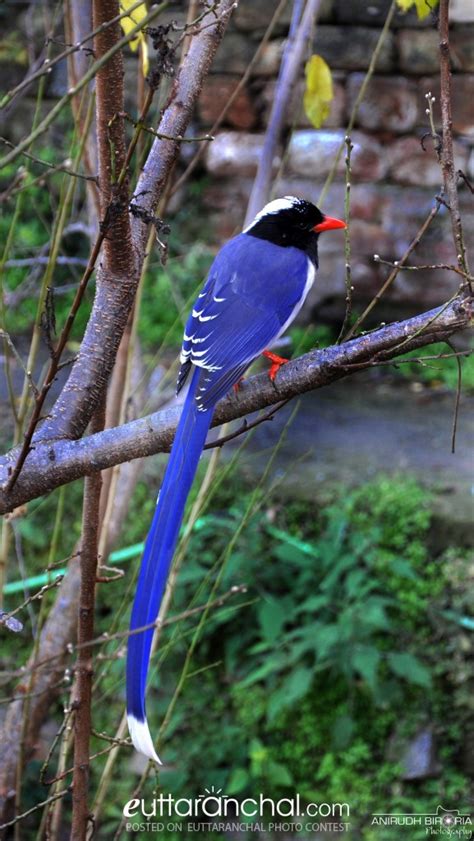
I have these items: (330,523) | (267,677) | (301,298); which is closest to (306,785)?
(267,677)

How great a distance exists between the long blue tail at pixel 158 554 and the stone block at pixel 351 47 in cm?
353

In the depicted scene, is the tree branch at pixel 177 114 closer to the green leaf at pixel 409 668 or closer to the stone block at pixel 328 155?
the green leaf at pixel 409 668

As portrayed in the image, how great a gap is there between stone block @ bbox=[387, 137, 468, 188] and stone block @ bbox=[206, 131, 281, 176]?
68 centimetres

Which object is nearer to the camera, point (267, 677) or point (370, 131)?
point (267, 677)

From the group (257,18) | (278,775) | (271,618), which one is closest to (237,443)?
(271,618)

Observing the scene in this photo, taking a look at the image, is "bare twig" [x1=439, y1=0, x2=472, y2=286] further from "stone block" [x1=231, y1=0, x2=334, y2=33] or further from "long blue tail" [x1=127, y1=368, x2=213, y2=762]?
"stone block" [x1=231, y1=0, x2=334, y2=33]

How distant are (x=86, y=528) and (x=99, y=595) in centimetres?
259

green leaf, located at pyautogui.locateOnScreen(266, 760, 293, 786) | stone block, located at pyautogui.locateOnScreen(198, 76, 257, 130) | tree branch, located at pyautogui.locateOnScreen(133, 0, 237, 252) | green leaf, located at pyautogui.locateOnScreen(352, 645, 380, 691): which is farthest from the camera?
stone block, located at pyautogui.locateOnScreen(198, 76, 257, 130)

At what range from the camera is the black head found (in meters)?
2.79

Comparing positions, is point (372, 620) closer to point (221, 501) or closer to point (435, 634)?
point (435, 634)

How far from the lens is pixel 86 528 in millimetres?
1746

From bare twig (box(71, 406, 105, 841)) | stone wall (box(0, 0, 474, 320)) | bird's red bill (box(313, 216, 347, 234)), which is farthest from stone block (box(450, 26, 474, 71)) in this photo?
bare twig (box(71, 406, 105, 841))

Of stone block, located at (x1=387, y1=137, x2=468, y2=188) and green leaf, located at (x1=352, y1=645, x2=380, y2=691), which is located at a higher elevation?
stone block, located at (x1=387, y1=137, x2=468, y2=188)

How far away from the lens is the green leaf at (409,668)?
3.49 meters
